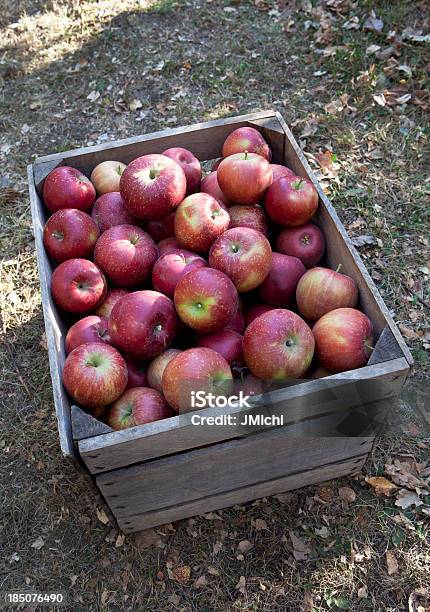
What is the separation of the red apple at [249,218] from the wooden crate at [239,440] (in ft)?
0.89

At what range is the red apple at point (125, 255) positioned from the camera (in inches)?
90.4

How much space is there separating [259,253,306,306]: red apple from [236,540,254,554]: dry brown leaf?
3.58ft

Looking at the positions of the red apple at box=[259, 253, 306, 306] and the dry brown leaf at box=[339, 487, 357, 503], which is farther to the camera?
the dry brown leaf at box=[339, 487, 357, 503]

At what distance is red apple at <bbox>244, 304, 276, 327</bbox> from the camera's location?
2.30 meters

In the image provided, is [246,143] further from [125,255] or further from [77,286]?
[77,286]

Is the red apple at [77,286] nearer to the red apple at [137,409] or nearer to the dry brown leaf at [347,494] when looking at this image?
the red apple at [137,409]

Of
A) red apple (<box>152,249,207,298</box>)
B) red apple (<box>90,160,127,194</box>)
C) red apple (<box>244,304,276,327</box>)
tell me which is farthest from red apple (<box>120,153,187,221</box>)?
red apple (<box>244,304,276,327</box>)

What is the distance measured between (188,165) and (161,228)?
1.06 feet

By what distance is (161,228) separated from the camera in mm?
2555

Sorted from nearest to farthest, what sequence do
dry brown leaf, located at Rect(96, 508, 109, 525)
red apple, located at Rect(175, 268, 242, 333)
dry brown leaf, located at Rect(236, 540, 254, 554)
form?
red apple, located at Rect(175, 268, 242, 333) → dry brown leaf, located at Rect(236, 540, 254, 554) → dry brown leaf, located at Rect(96, 508, 109, 525)

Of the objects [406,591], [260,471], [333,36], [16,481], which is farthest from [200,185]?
[333,36]

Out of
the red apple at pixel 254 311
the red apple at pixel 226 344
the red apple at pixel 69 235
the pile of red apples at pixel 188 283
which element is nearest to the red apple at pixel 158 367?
the pile of red apples at pixel 188 283

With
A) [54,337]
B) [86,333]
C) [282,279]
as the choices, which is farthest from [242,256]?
[54,337]

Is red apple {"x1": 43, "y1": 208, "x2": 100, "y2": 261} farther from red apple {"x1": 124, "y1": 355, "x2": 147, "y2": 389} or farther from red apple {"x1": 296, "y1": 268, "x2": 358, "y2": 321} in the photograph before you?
red apple {"x1": 296, "y1": 268, "x2": 358, "y2": 321}
